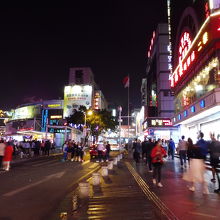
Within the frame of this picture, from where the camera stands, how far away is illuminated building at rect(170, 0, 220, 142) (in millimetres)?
20531

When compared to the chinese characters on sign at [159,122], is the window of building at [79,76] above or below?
above

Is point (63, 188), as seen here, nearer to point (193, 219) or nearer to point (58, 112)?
point (193, 219)

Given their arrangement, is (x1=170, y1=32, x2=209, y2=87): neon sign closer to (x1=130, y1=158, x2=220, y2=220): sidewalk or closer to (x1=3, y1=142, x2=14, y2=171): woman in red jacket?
(x1=130, y1=158, x2=220, y2=220): sidewalk

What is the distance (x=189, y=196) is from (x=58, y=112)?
97475mm

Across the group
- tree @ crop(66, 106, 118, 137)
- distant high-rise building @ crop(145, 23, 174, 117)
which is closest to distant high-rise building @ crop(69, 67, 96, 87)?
tree @ crop(66, 106, 118, 137)

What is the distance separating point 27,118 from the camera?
10875 cm

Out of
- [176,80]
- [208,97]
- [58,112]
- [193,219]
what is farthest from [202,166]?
[58,112]

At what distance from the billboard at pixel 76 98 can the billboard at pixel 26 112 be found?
648 inches

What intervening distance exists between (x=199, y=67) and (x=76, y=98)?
255 feet

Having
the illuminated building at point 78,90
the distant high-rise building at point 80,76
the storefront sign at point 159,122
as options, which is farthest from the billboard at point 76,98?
the storefront sign at point 159,122

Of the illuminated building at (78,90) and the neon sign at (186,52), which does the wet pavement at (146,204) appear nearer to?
the neon sign at (186,52)

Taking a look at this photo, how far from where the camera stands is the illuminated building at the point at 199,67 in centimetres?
2053

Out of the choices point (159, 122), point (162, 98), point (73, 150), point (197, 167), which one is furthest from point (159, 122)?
point (197, 167)

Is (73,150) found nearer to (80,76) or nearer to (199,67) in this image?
(199,67)
